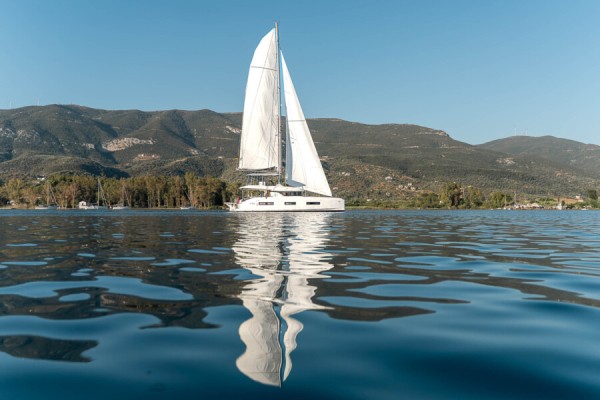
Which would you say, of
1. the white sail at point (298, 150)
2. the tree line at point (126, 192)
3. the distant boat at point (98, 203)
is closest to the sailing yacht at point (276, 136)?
the white sail at point (298, 150)

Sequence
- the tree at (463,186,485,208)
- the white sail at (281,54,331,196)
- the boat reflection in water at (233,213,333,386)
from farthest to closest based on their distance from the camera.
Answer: the tree at (463,186,485,208)
the white sail at (281,54,331,196)
the boat reflection in water at (233,213,333,386)

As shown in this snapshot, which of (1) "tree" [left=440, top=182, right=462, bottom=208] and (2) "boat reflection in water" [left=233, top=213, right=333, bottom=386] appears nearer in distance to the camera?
(2) "boat reflection in water" [left=233, top=213, right=333, bottom=386]

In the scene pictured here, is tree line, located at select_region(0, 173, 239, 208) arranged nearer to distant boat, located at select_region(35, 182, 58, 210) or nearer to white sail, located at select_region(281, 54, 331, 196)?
distant boat, located at select_region(35, 182, 58, 210)

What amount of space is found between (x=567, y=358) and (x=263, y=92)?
5604 cm

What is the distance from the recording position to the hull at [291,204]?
5969 centimetres

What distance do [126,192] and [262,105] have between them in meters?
75.5

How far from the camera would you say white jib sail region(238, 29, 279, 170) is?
5728cm

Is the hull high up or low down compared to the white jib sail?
down

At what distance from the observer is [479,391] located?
2930 mm

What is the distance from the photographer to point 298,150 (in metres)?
56.7

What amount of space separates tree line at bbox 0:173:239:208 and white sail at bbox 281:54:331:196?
194 feet

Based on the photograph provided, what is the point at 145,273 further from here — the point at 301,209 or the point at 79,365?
the point at 301,209

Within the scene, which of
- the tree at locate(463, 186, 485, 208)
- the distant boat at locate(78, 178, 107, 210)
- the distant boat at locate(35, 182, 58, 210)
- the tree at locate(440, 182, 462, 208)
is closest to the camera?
the tree at locate(440, 182, 462, 208)

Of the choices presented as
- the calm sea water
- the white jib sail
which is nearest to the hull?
the white jib sail
